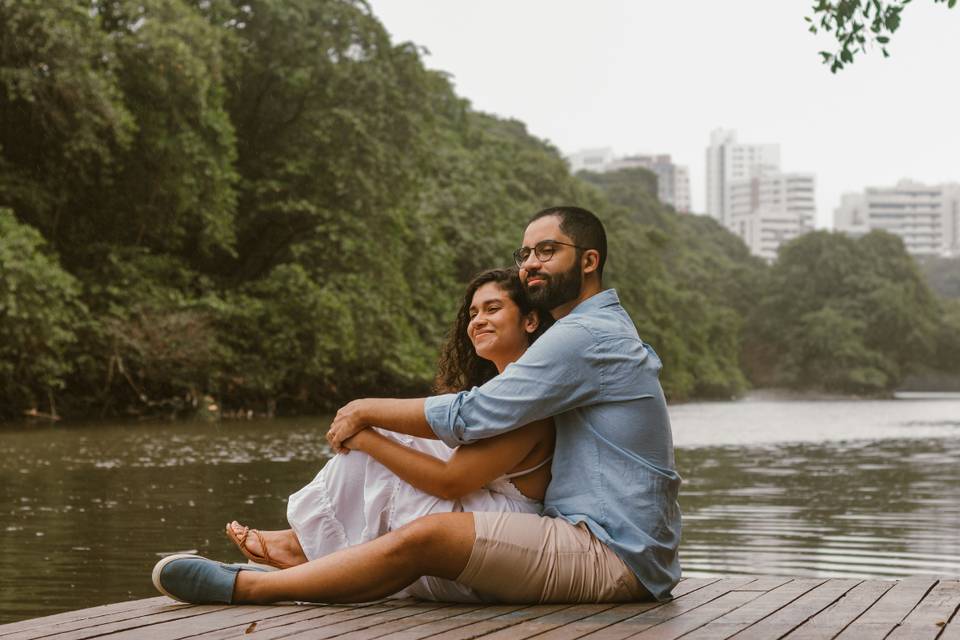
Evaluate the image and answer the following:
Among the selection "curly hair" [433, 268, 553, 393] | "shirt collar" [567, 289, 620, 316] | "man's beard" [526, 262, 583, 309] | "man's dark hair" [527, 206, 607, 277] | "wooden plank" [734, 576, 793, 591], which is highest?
"man's dark hair" [527, 206, 607, 277]

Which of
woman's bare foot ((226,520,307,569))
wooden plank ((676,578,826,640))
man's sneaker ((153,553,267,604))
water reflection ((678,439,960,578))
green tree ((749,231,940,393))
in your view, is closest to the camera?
wooden plank ((676,578,826,640))

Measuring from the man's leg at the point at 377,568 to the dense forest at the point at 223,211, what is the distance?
57.7 feet

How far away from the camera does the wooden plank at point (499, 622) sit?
3483mm

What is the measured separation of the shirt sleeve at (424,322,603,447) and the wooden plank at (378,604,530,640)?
0.48 m

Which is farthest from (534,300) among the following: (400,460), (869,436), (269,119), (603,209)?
(603,209)

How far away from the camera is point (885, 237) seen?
67.2 m

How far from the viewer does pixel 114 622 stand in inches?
146

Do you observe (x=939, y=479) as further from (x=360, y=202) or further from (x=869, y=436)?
(x=360, y=202)

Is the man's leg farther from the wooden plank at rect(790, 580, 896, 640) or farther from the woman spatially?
the wooden plank at rect(790, 580, 896, 640)

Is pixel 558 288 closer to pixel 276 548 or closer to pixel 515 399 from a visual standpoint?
pixel 515 399

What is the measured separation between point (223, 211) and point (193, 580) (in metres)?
23.5

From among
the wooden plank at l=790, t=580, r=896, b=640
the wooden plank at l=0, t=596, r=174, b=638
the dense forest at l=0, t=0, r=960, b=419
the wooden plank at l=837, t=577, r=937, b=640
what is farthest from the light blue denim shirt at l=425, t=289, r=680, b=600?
the dense forest at l=0, t=0, r=960, b=419

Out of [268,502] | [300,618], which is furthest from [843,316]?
[300,618]

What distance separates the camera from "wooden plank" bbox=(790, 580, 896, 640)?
3562 millimetres
